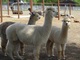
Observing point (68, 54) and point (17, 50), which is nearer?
point (17, 50)

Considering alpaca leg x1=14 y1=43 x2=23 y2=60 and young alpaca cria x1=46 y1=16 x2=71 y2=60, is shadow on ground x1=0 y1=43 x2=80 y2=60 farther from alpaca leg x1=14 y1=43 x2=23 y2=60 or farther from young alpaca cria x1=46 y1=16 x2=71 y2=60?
young alpaca cria x1=46 y1=16 x2=71 y2=60

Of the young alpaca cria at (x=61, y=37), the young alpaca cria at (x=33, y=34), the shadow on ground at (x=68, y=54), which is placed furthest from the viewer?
the shadow on ground at (x=68, y=54)

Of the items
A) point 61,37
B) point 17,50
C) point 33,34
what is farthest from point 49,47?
point 33,34

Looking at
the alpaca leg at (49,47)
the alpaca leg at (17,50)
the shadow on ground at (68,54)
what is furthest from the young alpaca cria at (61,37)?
the alpaca leg at (17,50)

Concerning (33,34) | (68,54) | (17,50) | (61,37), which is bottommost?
(68,54)

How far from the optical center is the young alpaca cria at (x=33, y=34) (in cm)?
581

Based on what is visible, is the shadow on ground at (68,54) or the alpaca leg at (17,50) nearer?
the alpaca leg at (17,50)

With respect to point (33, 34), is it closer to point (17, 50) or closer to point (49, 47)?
point (17, 50)

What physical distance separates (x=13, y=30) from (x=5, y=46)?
3.35 ft

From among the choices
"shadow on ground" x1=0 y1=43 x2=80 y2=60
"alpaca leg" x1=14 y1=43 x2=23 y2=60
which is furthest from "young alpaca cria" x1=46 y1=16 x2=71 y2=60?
"alpaca leg" x1=14 y1=43 x2=23 y2=60

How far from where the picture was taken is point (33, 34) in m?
5.93

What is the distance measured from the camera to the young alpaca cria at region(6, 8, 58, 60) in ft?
19.1

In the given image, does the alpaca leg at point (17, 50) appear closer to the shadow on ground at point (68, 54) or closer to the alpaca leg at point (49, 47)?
the shadow on ground at point (68, 54)

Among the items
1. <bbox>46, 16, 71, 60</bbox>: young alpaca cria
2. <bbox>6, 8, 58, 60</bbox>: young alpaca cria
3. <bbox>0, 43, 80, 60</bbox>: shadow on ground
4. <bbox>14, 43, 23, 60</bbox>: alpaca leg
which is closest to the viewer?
<bbox>6, 8, 58, 60</bbox>: young alpaca cria
